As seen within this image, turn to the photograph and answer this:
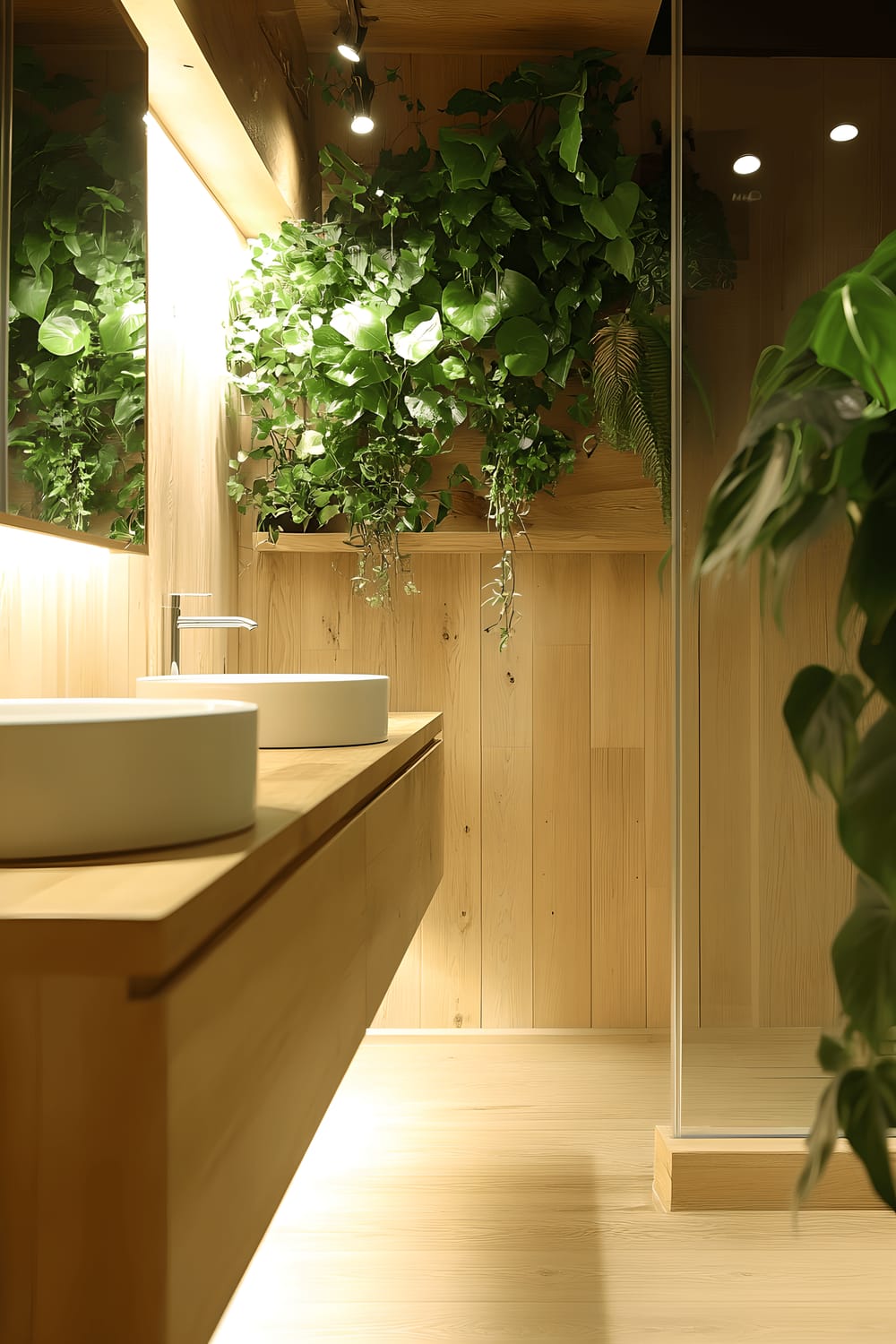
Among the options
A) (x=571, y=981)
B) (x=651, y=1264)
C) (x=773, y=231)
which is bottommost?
(x=651, y=1264)

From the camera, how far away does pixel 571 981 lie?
298cm

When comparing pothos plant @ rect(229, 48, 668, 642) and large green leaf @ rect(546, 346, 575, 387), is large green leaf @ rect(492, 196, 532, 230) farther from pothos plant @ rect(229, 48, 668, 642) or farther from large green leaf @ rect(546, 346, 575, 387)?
large green leaf @ rect(546, 346, 575, 387)

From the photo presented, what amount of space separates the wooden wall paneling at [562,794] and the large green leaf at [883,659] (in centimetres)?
249

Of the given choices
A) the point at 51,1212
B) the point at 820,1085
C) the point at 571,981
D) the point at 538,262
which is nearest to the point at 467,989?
the point at 571,981

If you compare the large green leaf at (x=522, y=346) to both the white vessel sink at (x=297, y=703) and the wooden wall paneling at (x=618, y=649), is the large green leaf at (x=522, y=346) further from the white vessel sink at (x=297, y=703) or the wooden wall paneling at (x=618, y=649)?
the white vessel sink at (x=297, y=703)

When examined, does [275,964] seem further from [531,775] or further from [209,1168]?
[531,775]

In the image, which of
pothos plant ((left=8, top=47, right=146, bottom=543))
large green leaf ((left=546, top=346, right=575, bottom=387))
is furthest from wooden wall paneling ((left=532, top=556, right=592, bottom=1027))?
pothos plant ((left=8, top=47, right=146, bottom=543))

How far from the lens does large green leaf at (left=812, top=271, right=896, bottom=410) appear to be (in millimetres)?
544

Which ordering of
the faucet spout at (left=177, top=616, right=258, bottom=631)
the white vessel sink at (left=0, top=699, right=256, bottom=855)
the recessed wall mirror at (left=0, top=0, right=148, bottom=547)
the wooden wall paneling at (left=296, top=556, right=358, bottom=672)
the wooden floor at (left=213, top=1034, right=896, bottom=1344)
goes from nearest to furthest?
the white vessel sink at (left=0, top=699, right=256, bottom=855) < the recessed wall mirror at (left=0, top=0, right=148, bottom=547) < the wooden floor at (left=213, top=1034, right=896, bottom=1344) < the faucet spout at (left=177, top=616, right=258, bottom=631) < the wooden wall paneling at (left=296, top=556, right=358, bottom=672)

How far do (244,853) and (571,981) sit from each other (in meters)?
2.32

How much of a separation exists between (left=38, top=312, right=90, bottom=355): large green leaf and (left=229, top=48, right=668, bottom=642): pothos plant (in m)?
1.09

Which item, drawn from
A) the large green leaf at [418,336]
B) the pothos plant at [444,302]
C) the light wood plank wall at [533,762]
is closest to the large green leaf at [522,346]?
the pothos plant at [444,302]

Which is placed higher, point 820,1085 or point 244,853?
point 244,853

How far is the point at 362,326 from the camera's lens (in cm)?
261
